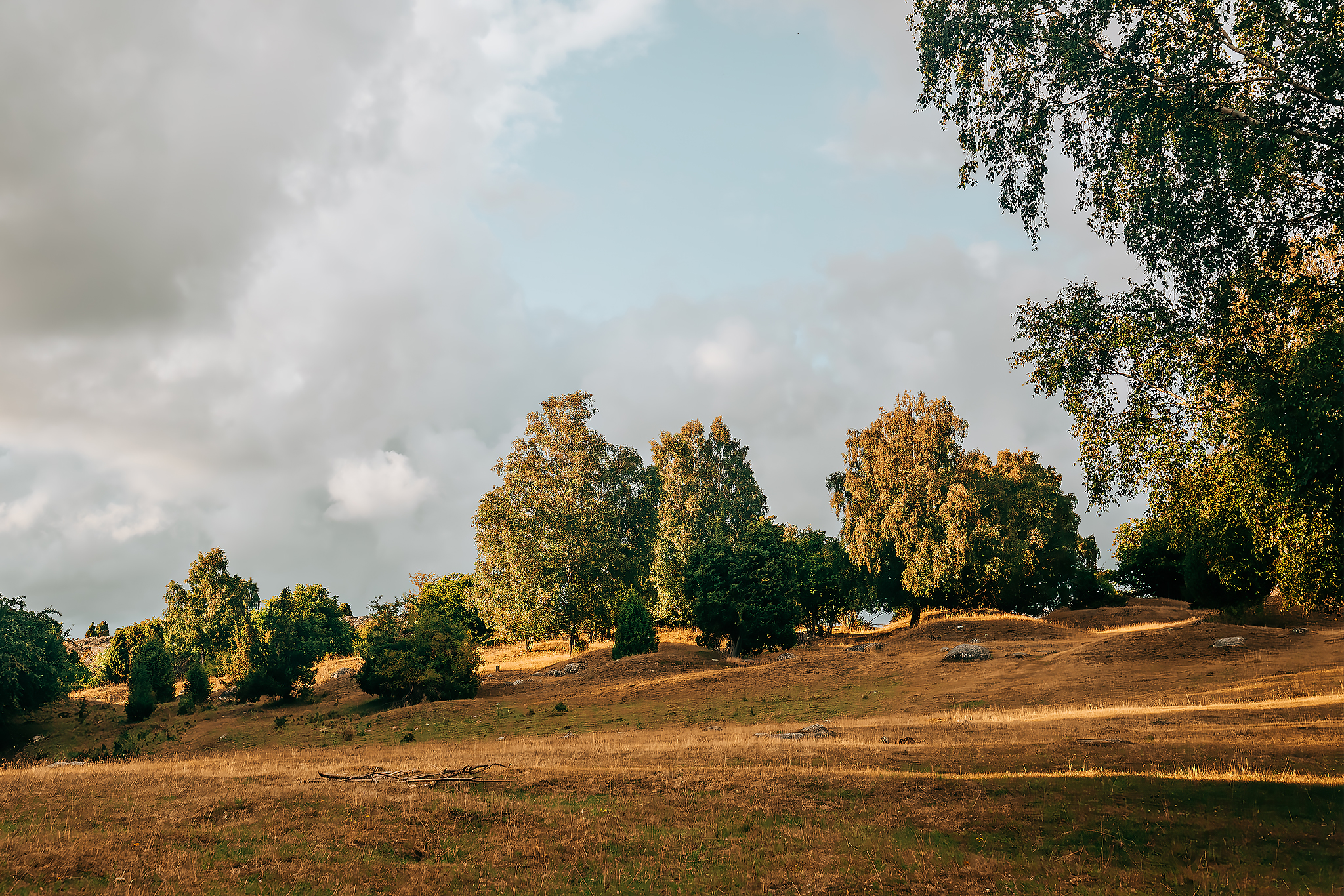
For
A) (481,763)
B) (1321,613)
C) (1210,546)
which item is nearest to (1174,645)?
(1210,546)

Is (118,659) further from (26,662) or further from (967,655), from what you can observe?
(967,655)

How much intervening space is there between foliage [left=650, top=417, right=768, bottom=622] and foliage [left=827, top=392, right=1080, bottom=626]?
23.6ft

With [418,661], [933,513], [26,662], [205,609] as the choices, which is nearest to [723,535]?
[933,513]

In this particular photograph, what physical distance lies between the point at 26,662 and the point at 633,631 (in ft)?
96.5

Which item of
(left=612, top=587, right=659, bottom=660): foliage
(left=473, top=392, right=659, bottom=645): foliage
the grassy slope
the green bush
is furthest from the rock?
the green bush

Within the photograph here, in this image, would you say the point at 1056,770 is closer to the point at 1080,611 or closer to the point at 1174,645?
the point at 1174,645

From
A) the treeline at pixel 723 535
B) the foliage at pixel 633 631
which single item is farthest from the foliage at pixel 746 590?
the foliage at pixel 633 631

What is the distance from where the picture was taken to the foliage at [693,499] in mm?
54812

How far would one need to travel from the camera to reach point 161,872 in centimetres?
951

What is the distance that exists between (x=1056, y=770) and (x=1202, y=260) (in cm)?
1035

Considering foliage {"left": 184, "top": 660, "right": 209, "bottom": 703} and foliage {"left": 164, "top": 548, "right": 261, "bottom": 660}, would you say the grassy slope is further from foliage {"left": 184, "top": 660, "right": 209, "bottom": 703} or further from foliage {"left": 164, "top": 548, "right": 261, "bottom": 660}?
foliage {"left": 164, "top": 548, "right": 261, "bottom": 660}

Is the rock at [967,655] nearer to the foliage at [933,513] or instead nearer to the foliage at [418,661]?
the foliage at [933,513]

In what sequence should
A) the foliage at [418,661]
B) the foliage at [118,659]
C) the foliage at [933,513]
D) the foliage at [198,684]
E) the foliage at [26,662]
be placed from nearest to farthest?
the foliage at [26,662] → the foliage at [418,661] → the foliage at [198,684] → the foliage at [933,513] → the foliage at [118,659]

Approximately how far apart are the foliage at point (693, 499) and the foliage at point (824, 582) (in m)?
5.15
